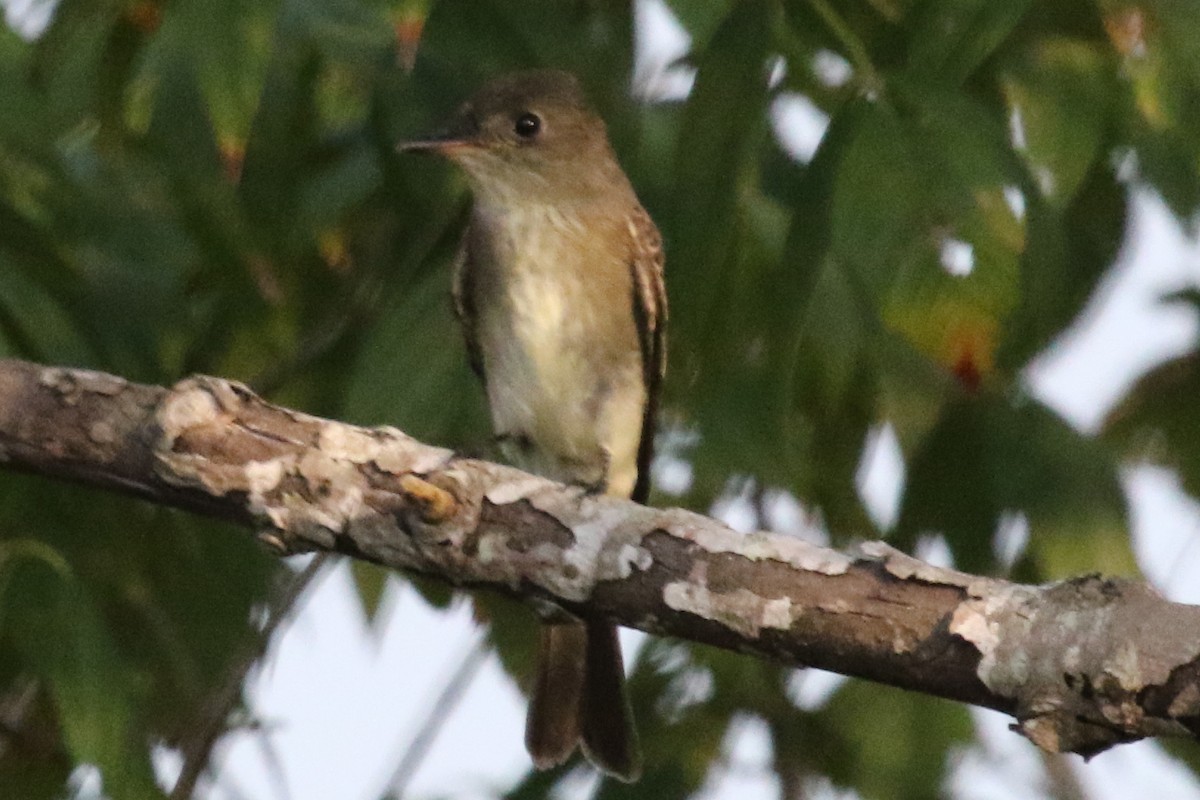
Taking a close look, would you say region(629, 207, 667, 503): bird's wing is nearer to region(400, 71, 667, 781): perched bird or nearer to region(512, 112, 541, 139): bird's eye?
region(400, 71, 667, 781): perched bird

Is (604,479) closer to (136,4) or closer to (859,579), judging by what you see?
(136,4)

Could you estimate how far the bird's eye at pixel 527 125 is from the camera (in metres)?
3.90

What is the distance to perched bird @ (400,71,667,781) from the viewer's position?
371 centimetres

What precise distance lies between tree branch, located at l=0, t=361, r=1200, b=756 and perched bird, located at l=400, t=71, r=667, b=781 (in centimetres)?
101

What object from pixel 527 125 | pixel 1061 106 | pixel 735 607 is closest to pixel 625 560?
pixel 735 607

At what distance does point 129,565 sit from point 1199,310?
6.18 feet

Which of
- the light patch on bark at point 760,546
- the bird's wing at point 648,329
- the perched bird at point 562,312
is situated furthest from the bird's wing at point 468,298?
the light patch on bark at point 760,546

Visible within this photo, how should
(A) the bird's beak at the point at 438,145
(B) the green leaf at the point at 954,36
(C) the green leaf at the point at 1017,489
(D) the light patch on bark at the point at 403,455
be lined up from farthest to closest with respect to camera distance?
(A) the bird's beak at the point at 438,145 < (C) the green leaf at the point at 1017,489 < (D) the light patch on bark at the point at 403,455 < (B) the green leaf at the point at 954,36

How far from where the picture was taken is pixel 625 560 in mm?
2516

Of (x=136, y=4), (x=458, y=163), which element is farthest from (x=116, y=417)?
(x=458, y=163)

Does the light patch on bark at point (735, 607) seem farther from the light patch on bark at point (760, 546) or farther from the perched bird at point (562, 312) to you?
the perched bird at point (562, 312)

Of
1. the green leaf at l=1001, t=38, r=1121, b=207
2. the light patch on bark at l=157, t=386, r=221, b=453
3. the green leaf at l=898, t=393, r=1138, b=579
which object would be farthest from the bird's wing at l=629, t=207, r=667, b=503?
the light patch on bark at l=157, t=386, r=221, b=453

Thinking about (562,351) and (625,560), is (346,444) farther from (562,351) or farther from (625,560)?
(562,351)

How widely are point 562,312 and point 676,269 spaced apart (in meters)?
1.11
